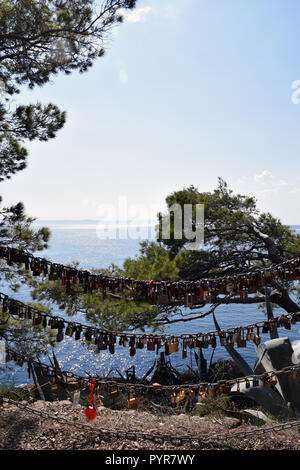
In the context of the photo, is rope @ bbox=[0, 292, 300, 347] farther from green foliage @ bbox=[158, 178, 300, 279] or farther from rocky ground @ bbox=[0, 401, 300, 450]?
green foliage @ bbox=[158, 178, 300, 279]

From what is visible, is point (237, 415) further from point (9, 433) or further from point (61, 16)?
point (61, 16)

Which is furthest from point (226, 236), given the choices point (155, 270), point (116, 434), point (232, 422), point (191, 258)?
point (116, 434)

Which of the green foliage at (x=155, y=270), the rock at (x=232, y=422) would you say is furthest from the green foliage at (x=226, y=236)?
the rock at (x=232, y=422)

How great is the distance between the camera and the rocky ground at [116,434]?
398cm

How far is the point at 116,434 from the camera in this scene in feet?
13.8

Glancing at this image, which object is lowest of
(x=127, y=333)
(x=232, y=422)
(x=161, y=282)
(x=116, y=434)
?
(x=232, y=422)

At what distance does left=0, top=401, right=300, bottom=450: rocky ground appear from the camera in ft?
13.0

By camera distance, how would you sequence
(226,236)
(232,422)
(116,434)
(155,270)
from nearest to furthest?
(116,434), (232,422), (155,270), (226,236)

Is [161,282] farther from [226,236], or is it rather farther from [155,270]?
[226,236]

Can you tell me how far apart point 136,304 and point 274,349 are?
3753mm

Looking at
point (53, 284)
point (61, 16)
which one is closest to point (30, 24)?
point (61, 16)

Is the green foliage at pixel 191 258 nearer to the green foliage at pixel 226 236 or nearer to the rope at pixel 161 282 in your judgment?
the green foliage at pixel 226 236
